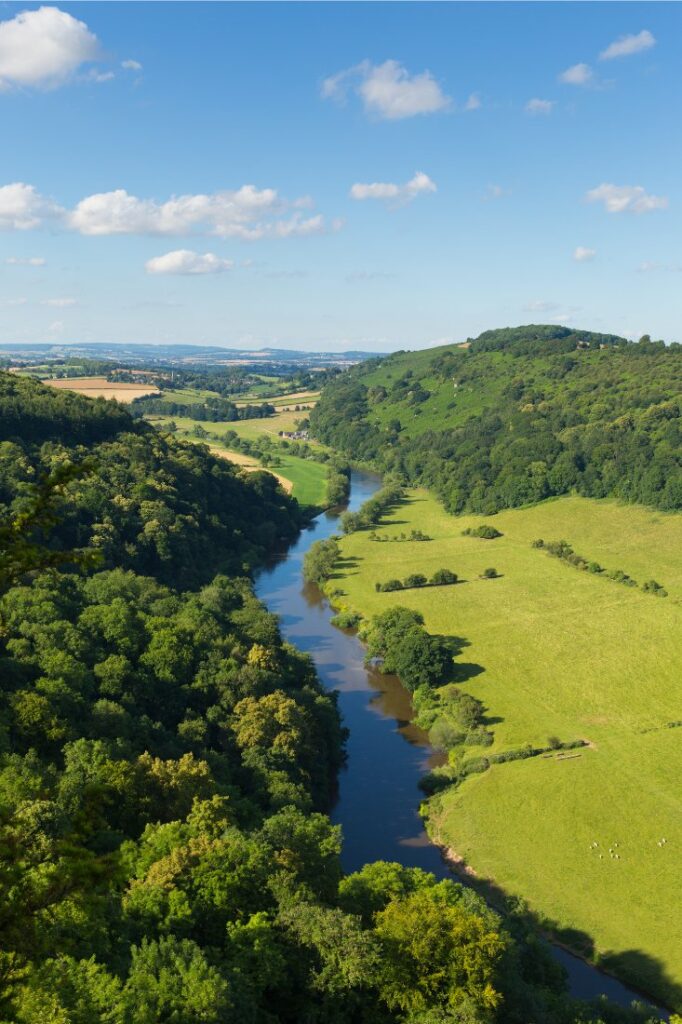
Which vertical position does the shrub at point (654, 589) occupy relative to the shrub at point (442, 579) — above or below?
above

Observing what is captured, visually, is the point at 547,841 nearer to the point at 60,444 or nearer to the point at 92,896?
the point at 92,896

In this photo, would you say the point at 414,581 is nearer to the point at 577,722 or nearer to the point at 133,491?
the point at 577,722

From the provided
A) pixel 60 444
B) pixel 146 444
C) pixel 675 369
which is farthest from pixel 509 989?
pixel 675 369

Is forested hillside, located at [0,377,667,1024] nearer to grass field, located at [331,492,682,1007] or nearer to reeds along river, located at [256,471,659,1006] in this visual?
reeds along river, located at [256,471,659,1006]

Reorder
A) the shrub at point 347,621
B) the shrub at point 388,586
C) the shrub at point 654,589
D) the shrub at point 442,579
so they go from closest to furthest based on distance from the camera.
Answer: the shrub at point 347,621 → the shrub at point 654,589 → the shrub at point 388,586 → the shrub at point 442,579

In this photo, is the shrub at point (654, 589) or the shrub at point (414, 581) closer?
the shrub at point (654, 589)

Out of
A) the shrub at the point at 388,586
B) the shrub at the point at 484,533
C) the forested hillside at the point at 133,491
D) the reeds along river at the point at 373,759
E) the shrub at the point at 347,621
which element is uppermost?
the forested hillside at the point at 133,491

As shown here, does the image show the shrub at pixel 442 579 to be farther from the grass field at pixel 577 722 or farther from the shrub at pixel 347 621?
the shrub at pixel 347 621

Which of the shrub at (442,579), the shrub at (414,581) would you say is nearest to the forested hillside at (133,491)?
the shrub at (414,581)
